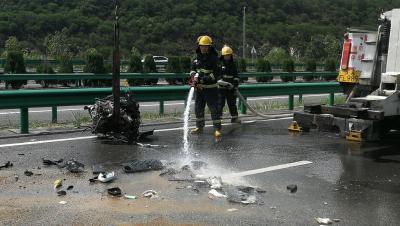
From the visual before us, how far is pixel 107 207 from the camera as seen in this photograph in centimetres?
531

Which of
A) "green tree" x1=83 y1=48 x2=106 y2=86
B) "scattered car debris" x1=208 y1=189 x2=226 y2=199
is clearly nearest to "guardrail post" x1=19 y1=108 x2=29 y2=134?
"scattered car debris" x1=208 y1=189 x2=226 y2=199

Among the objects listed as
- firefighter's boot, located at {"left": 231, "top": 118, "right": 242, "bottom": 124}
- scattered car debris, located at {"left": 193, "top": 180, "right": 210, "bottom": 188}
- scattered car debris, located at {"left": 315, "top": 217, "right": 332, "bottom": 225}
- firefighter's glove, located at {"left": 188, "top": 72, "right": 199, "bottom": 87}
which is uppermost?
firefighter's glove, located at {"left": 188, "top": 72, "right": 199, "bottom": 87}

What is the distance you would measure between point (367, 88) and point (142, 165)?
456 cm

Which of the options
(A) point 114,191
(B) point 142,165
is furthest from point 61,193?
(B) point 142,165

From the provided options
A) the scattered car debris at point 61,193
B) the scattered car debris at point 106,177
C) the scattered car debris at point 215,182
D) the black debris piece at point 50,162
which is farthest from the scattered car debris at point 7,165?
the scattered car debris at point 215,182

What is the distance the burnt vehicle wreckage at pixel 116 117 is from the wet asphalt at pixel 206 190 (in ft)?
0.94

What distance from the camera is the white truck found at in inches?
341

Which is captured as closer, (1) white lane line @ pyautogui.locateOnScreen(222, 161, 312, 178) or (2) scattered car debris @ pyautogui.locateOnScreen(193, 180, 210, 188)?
(2) scattered car debris @ pyautogui.locateOnScreen(193, 180, 210, 188)

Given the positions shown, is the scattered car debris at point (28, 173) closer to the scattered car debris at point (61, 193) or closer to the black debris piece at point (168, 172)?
the scattered car debris at point (61, 193)

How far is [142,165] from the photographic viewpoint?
6996 mm

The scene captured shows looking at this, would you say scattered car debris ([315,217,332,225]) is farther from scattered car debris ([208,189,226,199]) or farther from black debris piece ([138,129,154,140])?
black debris piece ([138,129,154,140])

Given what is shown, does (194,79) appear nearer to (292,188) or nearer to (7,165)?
(7,165)

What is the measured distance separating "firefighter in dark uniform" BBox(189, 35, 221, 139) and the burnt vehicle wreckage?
4.71 feet

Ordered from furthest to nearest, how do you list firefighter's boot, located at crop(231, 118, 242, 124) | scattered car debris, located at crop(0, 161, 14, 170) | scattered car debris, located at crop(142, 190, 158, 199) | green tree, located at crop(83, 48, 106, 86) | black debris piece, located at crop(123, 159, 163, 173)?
green tree, located at crop(83, 48, 106, 86)
firefighter's boot, located at crop(231, 118, 242, 124)
scattered car debris, located at crop(0, 161, 14, 170)
black debris piece, located at crop(123, 159, 163, 173)
scattered car debris, located at crop(142, 190, 158, 199)
